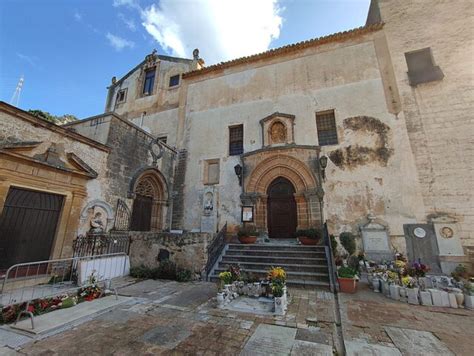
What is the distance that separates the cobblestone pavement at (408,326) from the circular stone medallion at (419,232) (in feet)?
11.0

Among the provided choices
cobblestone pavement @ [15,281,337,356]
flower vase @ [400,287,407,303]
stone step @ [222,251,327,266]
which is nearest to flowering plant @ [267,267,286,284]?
cobblestone pavement @ [15,281,337,356]

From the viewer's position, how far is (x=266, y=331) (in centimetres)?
315

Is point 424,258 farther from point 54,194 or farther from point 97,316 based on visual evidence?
point 54,194

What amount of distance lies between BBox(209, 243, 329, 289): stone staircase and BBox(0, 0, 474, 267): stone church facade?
158 cm

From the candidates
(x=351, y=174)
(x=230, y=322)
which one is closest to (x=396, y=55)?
(x=351, y=174)

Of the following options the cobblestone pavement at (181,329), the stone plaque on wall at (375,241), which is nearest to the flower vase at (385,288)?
the cobblestone pavement at (181,329)

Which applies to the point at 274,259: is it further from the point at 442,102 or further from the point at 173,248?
the point at 442,102

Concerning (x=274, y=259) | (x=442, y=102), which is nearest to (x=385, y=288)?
(x=274, y=259)

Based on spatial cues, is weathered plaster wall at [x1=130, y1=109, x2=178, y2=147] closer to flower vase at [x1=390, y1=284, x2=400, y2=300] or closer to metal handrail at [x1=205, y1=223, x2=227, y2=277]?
metal handrail at [x1=205, y1=223, x2=227, y2=277]

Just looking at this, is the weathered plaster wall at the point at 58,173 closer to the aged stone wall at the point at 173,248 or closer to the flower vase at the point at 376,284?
the aged stone wall at the point at 173,248

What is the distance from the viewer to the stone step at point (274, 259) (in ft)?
20.3

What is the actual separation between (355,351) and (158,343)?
2.46 m

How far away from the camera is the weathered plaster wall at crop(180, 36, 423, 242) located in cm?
768

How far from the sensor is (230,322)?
11.4 feet
